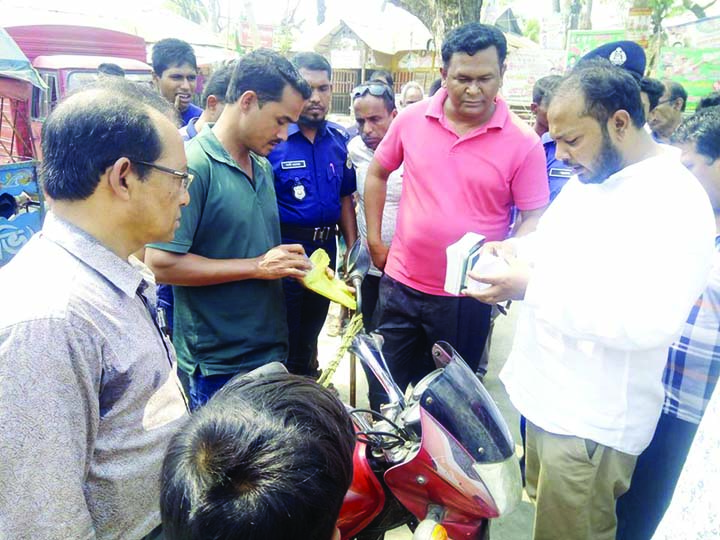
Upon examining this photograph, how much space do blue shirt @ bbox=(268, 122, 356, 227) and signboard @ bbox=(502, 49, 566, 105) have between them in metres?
12.3

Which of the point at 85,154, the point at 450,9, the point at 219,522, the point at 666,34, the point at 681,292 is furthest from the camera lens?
the point at 666,34

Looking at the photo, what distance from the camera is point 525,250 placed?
200cm

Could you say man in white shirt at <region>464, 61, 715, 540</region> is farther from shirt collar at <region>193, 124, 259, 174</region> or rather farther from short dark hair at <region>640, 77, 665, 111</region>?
short dark hair at <region>640, 77, 665, 111</region>

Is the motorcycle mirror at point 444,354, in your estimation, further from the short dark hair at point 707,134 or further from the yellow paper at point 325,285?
the short dark hair at point 707,134

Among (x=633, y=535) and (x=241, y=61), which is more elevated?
(x=241, y=61)

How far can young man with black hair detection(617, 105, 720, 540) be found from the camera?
5.78 feet

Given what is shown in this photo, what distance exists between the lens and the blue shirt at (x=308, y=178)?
2896 millimetres

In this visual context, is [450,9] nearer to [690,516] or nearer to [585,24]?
[690,516]

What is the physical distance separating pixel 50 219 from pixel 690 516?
4.02 ft

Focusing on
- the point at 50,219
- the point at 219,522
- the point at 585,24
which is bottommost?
the point at 219,522

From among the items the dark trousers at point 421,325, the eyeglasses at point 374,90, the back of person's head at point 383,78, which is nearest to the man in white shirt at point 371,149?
the eyeglasses at point 374,90

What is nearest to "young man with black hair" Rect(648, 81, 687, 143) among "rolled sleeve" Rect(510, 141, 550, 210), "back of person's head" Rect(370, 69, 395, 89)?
"back of person's head" Rect(370, 69, 395, 89)

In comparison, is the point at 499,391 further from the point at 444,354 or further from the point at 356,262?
the point at 444,354

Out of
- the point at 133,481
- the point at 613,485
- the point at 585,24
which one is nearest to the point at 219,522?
the point at 133,481
